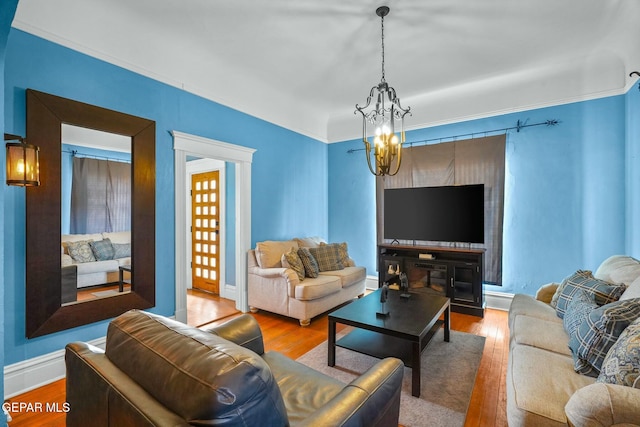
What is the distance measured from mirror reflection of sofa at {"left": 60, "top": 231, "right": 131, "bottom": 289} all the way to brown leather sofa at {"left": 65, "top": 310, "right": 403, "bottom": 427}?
5.48 feet

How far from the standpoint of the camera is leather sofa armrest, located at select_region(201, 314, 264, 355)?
5.57 ft

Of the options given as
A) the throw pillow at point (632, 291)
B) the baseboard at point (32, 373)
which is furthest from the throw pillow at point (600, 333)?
the baseboard at point (32, 373)

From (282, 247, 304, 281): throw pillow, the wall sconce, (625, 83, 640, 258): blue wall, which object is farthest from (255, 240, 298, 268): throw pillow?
(625, 83, 640, 258): blue wall

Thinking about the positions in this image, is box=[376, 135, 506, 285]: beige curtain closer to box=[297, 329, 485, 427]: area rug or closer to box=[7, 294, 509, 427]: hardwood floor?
box=[7, 294, 509, 427]: hardwood floor

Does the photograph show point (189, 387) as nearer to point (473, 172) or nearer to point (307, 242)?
point (307, 242)

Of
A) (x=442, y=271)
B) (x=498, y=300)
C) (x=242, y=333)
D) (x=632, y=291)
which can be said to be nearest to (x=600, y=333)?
(x=632, y=291)

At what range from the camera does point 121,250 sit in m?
2.89

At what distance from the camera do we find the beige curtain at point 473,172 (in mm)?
4074

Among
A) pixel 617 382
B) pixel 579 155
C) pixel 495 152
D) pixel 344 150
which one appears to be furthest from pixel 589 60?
pixel 617 382

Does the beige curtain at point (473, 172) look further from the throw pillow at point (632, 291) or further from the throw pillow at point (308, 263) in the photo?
the throw pillow at point (632, 291)

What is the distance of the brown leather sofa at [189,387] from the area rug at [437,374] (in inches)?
32.6

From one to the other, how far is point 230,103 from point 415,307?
319 cm

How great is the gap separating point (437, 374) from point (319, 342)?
1.15m

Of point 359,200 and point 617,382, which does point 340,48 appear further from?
point 617,382
